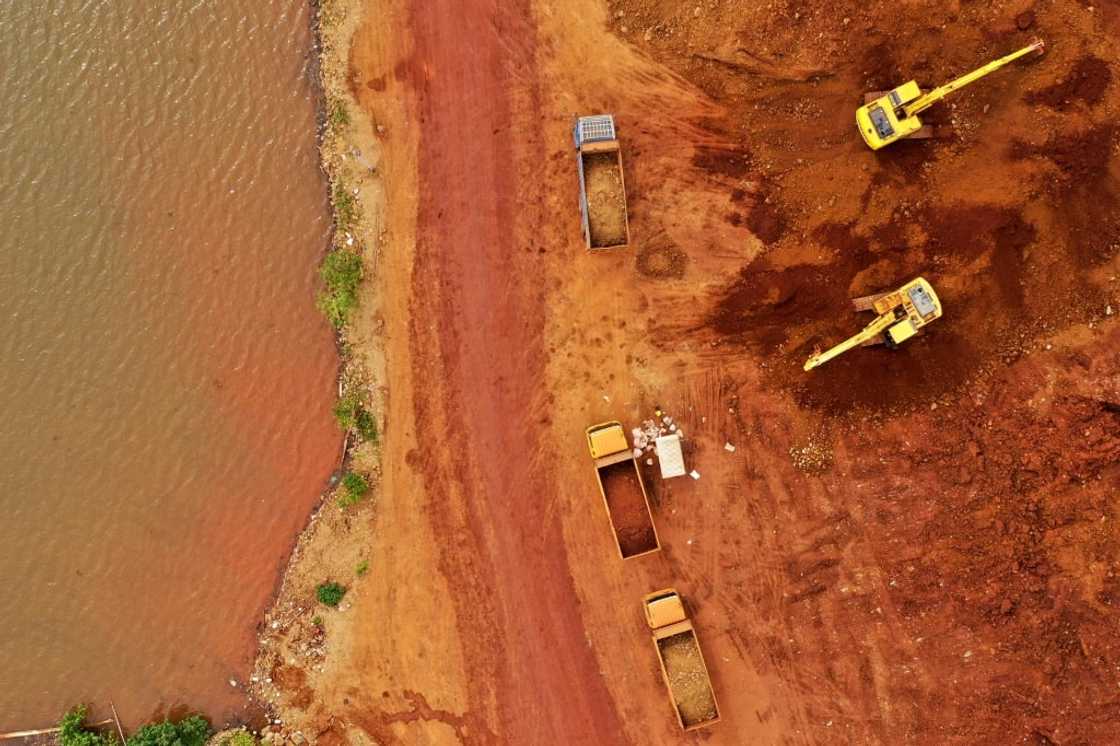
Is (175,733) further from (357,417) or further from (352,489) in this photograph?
(357,417)

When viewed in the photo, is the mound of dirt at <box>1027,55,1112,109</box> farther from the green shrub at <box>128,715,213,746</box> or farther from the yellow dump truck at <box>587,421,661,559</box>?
the green shrub at <box>128,715,213,746</box>

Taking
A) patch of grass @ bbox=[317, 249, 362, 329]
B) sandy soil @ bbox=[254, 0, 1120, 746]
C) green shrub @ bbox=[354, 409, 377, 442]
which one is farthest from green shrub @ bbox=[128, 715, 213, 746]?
patch of grass @ bbox=[317, 249, 362, 329]

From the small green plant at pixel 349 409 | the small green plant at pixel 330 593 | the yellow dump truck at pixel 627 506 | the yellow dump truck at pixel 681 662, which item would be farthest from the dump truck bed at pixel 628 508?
the small green plant at pixel 330 593

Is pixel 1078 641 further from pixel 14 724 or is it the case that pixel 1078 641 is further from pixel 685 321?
pixel 14 724

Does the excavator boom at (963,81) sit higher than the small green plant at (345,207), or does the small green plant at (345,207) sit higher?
the small green plant at (345,207)

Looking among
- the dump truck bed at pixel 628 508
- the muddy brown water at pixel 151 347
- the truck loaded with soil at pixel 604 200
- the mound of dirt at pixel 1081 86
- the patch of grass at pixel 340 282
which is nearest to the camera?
the mound of dirt at pixel 1081 86

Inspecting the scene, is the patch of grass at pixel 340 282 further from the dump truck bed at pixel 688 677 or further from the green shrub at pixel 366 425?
the dump truck bed at pixel 688 677
